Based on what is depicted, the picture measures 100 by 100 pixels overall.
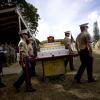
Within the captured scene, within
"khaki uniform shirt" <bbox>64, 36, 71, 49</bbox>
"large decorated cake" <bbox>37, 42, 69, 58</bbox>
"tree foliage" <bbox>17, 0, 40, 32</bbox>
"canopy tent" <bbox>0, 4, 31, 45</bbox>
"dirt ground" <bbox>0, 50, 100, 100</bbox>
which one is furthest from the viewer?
"tree foliage" <bbox>17, 0, 40, 32</bbox>

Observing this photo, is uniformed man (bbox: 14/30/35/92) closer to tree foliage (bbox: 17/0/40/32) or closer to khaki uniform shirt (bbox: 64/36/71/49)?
khaki uniform shirt (bbox: 64/36/71/49)

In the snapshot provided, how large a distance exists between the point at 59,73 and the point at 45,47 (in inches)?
42.3

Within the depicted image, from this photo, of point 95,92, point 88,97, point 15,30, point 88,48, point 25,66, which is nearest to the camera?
point 88,97

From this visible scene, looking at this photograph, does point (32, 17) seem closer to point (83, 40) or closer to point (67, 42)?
point (67, 42)

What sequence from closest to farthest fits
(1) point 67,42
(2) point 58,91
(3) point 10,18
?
1. (2) point 58,91
2. (1) point 67,42
3. (3) point 10,18

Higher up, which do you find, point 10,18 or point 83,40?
point 10,18

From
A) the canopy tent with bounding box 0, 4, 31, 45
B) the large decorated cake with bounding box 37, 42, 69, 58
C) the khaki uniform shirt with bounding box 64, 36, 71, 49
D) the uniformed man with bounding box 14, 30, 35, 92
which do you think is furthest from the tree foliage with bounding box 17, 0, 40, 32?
the uniformed man with bounding box 14, 30, 35, 92

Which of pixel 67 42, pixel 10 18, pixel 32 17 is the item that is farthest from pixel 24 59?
pixel 32 17

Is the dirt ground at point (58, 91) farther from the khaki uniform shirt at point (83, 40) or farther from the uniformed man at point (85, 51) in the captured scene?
the khaki uniform shirt at point (83, 40)

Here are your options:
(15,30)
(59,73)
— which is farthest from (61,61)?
(15,30)

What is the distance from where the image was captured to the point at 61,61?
1200cm

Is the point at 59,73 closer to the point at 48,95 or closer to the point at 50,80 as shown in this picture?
the point at 50,80

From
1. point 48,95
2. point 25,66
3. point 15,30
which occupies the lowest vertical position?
point 48,95

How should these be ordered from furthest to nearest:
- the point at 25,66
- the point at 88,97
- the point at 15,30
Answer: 1. the point at 15,30
2. the point at 25,66
3. the point at 88,97
